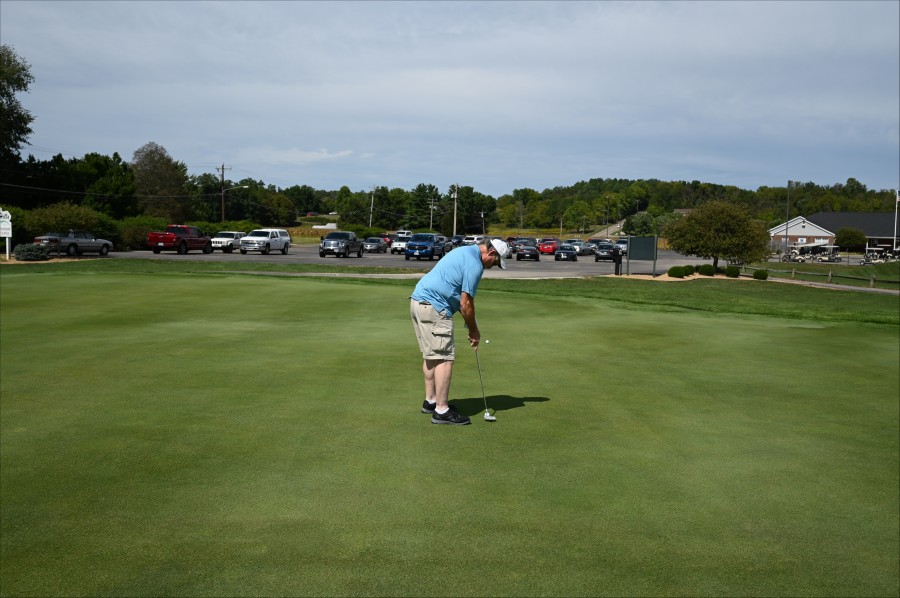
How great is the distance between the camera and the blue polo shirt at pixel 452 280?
24.1ft

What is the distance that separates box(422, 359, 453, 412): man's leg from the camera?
7.54 meters

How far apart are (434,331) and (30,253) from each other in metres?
40.4

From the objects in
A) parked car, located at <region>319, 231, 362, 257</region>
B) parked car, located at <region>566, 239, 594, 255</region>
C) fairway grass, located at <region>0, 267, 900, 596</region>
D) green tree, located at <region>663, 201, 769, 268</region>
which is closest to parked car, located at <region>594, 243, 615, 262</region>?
parked car, located at <region>566, 239, 594, 255</region>

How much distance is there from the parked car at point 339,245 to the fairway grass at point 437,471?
4415 centimetres

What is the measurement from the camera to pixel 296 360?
1111 cm

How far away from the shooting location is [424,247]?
5672 cm

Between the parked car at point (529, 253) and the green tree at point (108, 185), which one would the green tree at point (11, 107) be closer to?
the green tree at point (108, 185)

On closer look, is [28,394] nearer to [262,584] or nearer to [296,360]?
[296,360]

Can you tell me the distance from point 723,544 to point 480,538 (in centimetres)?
165

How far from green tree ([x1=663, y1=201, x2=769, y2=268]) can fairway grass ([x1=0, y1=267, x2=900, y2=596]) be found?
28.0 meters

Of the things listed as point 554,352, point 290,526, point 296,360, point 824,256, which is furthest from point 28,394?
point 824,256

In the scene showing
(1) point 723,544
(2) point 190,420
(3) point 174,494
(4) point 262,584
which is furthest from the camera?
(2) point 190,420

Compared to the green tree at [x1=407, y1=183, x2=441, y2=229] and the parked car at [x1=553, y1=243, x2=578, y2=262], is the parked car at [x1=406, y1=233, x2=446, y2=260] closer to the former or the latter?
the parked car at [x1=553, y1=243, x2=578, y2=262]

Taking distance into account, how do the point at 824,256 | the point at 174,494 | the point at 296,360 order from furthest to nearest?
the point at 824,256
the point at 296,360
the point at 174,494
